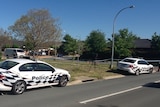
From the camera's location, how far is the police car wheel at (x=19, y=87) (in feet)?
42.5

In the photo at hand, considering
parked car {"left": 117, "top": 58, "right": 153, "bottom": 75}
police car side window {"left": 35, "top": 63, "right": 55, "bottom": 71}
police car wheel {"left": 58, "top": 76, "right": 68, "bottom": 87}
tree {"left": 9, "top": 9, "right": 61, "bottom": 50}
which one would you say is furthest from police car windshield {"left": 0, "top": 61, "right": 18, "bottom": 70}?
tree {"left": 9, "top": 9, "right": 61, "bottom": 50}

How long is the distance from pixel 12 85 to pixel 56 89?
2869 millimetres

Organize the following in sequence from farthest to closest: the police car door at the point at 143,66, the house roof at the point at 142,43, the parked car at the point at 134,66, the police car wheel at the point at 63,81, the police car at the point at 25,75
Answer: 1. the house roof at the point at 142,43
2. the police car door at the point at 143,66
3. the parked car at the point at 134,66
4. the police car wheel at the point at 63,81
5. the police car at the point at 25,75

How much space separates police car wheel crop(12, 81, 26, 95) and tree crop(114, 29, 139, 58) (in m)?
46.7

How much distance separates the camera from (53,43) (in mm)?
63594

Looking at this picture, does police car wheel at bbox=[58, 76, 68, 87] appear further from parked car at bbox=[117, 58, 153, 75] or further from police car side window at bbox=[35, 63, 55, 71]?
parked car at bbox=[117, 58, 153, 75]

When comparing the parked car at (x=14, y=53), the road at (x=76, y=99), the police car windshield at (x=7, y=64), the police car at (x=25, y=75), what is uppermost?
the parked car at (x=14, y=53)

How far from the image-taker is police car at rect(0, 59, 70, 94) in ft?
42.2

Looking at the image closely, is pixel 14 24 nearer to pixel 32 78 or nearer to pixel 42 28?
pixel 42 28

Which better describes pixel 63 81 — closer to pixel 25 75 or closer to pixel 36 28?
pixel 25 75

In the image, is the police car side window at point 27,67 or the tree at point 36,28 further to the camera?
the tree at point 36,28

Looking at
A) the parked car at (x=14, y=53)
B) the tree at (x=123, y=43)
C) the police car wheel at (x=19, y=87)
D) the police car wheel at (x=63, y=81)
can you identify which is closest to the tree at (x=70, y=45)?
the tree at (x=123, y=43)

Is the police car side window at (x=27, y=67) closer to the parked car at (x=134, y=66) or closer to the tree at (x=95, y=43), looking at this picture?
the parked car at (x=134, y=66)

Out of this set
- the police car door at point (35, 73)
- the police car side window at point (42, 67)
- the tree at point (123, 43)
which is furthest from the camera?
the tree at point (123, 43)
